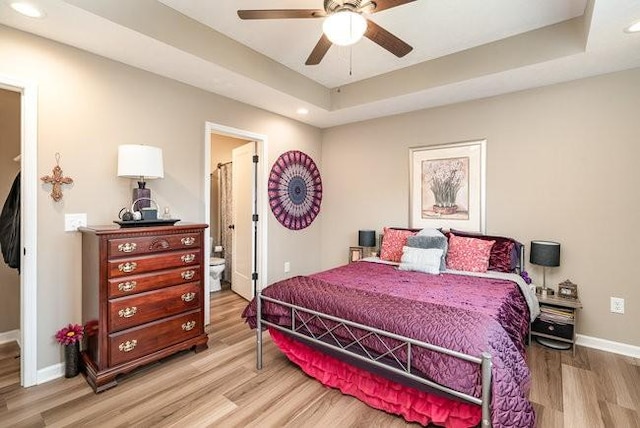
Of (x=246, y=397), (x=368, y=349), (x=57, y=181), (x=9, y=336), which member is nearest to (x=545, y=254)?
(x=368, y=349)

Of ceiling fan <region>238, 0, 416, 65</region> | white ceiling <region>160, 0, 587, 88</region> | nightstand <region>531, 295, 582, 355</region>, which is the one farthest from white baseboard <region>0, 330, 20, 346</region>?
nightstand <region>531, 295, 582, 355</region>

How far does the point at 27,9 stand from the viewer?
77.2 inches

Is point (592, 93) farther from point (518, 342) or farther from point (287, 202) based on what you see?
point (287, 202)

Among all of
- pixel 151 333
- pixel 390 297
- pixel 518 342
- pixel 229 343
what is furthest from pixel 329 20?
pixel 229 343

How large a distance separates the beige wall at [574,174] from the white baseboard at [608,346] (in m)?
0.04

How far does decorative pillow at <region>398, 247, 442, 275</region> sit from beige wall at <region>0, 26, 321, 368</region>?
215 centimetres

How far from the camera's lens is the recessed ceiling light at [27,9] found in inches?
75.1

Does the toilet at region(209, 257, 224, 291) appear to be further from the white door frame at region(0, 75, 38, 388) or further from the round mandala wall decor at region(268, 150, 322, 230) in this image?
the white door frame at region(0, 75, 38, 388)

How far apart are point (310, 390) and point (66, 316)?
1.96m

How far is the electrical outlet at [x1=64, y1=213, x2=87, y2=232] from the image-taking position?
2.42 metres

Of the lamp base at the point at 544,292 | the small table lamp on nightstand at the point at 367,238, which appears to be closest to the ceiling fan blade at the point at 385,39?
the small table lamp on nightstand at the point at 367,238

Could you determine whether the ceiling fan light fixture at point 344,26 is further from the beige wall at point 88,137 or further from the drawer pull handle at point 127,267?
the drawer pull handle at point 127,267

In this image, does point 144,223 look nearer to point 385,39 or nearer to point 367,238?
point 385,39

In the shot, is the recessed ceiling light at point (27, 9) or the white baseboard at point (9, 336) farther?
the white baseboard at point (9, 336)
